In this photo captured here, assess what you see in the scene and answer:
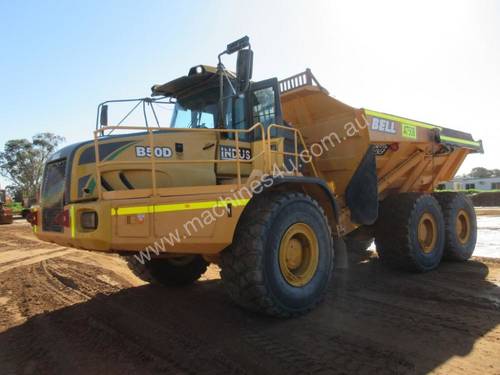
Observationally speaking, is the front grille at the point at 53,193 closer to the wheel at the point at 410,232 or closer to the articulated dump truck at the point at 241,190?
the articulated dump truck at the point at 241,190

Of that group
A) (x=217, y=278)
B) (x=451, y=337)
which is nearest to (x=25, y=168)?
(x=217, y=278)

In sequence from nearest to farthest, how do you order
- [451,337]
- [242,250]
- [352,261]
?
[451,337], [242,250], [352,261]

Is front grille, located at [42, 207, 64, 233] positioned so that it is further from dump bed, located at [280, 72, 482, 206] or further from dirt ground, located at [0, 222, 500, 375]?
dump bed, located at [280, 72, 482, 206]

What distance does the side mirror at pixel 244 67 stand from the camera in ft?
14.1

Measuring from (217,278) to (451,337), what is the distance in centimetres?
355

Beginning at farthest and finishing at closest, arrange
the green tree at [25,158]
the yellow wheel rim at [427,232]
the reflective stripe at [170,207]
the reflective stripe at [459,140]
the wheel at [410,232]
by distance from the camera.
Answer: the green tree at [25,158] < the reflective stripe at [459,140] < the yellow wheel rim at [427,232] < the wheel at [410,232] < the reflective stripe at [170,207]

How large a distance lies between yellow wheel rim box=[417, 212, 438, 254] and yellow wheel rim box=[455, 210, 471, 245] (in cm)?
118

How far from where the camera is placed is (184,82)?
5.03 metres

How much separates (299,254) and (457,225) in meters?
4.48

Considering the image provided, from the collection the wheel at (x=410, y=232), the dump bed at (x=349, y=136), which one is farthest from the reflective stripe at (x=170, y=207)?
the wheel at (x=410, y=232)

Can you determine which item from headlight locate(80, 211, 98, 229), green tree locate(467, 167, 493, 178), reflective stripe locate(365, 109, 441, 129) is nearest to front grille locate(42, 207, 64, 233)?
headlight locate(80, 211, 98, 229)

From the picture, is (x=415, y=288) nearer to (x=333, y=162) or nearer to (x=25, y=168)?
(x=333, y=162)

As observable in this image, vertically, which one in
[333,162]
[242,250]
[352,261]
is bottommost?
[352,261]

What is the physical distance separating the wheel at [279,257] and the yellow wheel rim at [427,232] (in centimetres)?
271
